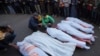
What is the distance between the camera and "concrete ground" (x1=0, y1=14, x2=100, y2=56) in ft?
18.6

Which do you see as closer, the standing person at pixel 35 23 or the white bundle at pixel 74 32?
the white bundle at pixel 74 32

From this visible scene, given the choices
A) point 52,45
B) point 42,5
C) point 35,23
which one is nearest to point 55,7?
point 42,5

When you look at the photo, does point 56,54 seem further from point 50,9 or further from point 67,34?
point 50,9

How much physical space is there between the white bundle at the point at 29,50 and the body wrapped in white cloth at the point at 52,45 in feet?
0.45

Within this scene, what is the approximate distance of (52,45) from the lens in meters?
5.50

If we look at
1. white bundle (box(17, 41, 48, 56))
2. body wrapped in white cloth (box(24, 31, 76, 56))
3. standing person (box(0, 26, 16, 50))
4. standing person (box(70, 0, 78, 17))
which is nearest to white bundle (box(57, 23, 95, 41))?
body wrapped in white cloth (box(24, 31, 76, 56))

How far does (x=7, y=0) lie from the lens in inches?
343

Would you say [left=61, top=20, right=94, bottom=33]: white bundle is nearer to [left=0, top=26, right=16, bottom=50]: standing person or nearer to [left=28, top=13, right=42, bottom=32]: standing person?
[left=28, top=13, right=42, bottom=32]: standing person

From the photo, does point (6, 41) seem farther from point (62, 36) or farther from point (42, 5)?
point (42, 5)

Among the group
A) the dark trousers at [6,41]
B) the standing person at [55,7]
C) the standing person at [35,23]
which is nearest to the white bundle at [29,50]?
the dark trousers at [6,41]

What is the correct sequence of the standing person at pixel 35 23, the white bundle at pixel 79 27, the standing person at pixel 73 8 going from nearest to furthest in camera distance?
1. the white bundle at pixel 79 27
2. the standing person at pixel 35 23
3. the standing person at pixel 73 8

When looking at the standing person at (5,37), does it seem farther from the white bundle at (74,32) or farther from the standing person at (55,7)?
the standing person at (55,7)

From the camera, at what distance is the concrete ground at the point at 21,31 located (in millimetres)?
5657

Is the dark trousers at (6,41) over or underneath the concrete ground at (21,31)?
over
